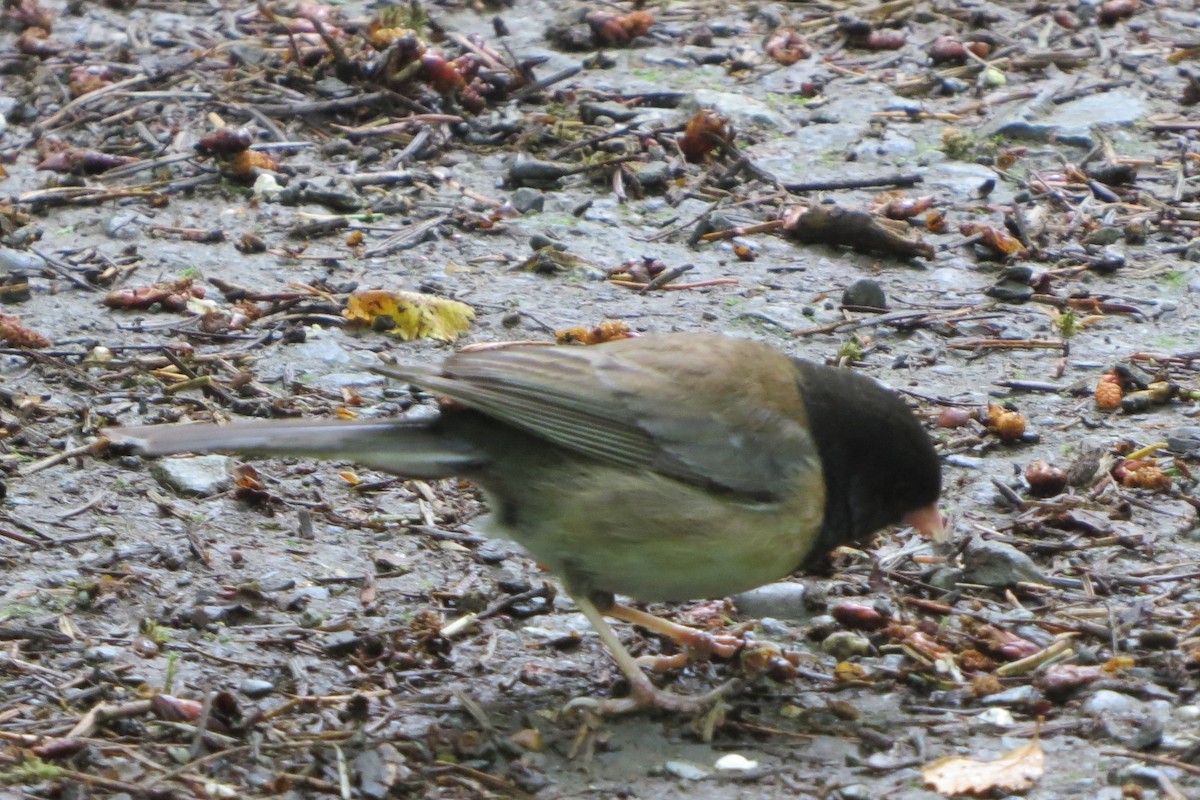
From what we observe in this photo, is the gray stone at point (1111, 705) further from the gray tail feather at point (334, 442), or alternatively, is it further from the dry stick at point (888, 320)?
the dry stick at point (888, 320)

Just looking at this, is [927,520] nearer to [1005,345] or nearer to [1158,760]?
[1158,760]

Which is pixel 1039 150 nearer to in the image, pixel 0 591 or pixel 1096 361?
pixel 1096 361

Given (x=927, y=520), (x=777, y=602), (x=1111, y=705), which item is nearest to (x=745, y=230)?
(x=777, y=602)

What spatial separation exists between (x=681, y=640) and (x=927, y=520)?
2.46 ft

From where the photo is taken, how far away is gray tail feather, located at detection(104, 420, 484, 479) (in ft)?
12.6

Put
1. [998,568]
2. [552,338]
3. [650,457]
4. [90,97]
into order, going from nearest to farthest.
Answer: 1. [650,457]
2. [998,568]
3. [552,338]
4. [90,97]

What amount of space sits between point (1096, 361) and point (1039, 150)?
2.19 meters

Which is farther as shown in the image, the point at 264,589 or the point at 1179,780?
the point at 264,589

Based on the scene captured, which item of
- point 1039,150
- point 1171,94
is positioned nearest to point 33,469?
point 1039,150

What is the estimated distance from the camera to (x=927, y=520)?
4262mm

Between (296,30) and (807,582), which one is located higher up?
(296,30)

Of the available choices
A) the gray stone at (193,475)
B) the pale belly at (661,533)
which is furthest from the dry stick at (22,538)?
the pale belly at (661,533)

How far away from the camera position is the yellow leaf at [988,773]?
3479 mm

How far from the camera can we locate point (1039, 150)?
306 inches
